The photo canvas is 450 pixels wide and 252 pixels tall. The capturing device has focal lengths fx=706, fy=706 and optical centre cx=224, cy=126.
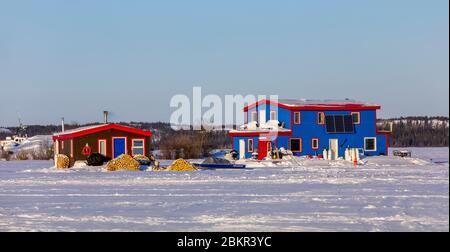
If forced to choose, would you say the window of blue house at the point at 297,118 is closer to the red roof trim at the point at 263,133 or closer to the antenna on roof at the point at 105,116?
the red roof trim at the point at 263,133

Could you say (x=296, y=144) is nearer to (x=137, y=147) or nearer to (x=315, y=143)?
(x=315, y=143)

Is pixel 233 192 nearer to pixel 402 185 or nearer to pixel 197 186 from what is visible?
pixel 197 186

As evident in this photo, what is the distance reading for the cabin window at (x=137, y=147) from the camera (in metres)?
39.5

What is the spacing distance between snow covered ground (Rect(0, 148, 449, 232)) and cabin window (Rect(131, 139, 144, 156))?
16.0 m

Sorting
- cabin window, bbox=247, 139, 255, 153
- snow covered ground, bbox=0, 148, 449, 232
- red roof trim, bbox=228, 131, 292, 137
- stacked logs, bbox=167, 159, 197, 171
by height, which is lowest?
snow covered ground, bbox=0, 148, 449, 232

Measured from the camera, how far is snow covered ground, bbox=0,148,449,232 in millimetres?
11961

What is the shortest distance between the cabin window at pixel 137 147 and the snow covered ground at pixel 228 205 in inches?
629

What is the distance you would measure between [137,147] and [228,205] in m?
24.9

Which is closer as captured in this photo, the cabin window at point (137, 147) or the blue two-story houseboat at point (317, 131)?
the cabin window at point (137, 147)

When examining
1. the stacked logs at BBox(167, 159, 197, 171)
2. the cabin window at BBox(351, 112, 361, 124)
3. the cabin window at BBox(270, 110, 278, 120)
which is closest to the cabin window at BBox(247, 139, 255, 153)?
the cabin window at BBox(270, 110, 278, 120)

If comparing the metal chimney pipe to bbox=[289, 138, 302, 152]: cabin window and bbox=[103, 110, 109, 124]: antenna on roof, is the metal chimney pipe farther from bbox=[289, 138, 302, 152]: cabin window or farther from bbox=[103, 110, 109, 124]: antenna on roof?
bbox=[289, 138, 302, 152]: cabin window

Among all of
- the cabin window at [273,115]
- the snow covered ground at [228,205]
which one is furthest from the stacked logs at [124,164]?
the cabin window at [273,115]
